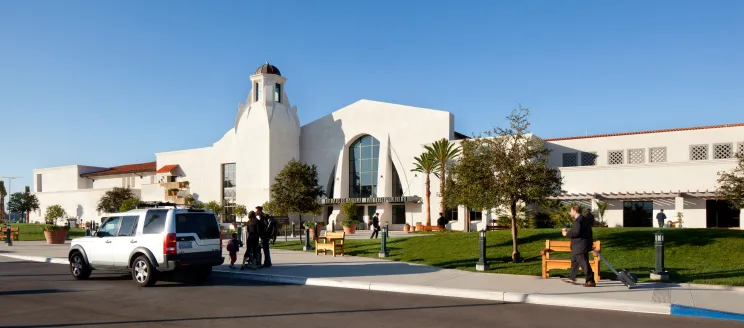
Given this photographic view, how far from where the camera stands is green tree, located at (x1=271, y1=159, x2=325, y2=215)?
125ft

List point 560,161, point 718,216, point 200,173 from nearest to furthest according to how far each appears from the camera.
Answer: point 718,216
point 560,161
point 200,173

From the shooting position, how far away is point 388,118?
48.7m

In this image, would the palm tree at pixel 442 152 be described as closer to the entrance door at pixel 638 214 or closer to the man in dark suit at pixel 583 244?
the entrance door at pixel 638 214

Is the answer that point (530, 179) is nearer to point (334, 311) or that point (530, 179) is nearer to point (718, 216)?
point (334, 311)

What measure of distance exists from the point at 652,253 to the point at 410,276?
6627 millimetres

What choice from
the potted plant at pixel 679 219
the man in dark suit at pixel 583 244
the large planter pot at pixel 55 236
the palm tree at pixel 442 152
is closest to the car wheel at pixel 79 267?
the man in dark suit at pixel 583 244

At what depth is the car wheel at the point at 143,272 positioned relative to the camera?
1224 cm

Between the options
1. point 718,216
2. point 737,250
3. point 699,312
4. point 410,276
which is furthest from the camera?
point 718,216

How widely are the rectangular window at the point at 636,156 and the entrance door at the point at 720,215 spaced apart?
578cm

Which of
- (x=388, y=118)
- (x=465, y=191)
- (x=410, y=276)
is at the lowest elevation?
(x=410, y=276)

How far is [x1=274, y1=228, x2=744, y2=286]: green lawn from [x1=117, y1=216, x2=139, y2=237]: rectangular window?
26.2ft

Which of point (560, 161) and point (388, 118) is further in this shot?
point (388, 118)

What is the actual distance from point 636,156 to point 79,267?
36.4 meters

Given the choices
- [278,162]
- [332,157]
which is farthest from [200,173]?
[332,157]
